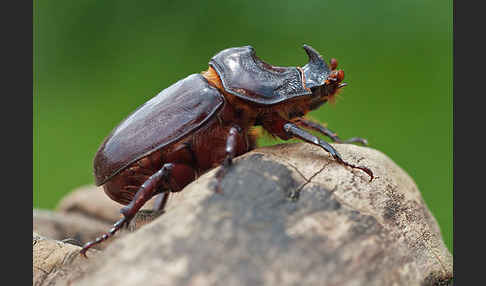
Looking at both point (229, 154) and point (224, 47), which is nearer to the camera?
point (229, 154)

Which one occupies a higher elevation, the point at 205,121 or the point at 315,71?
the point at 315,71

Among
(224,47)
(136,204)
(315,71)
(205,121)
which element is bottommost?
(224,47)

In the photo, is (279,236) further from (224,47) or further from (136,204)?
(224,47)

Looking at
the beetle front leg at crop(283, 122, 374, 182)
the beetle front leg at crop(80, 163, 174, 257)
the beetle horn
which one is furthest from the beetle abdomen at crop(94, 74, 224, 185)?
the beetle horn

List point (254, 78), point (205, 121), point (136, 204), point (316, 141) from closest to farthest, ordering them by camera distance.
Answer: point (136, 204) < point (316, 141) < point (205, 121) < point (254, 78)

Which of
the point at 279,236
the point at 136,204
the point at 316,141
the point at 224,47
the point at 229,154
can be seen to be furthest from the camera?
the point at 224,47

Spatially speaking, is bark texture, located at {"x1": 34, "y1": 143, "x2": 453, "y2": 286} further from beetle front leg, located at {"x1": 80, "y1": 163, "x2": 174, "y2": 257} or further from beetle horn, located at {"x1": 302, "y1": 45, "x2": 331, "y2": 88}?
beetle horn, located at {"x1": 302, "y1": 45, "x2": 331, "y2": 88}

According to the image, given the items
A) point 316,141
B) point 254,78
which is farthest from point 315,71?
point 316,141

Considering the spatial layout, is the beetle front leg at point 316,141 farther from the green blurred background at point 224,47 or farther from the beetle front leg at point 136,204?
the green blurred background at point 224,47

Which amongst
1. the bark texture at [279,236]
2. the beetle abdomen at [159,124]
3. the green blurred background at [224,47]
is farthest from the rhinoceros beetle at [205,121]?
the green blurred background at [224,47]
